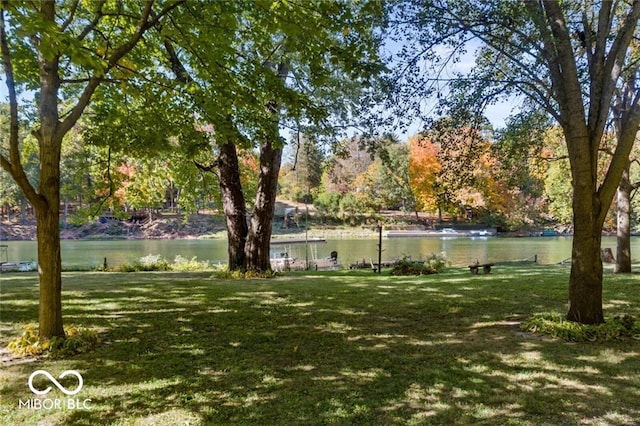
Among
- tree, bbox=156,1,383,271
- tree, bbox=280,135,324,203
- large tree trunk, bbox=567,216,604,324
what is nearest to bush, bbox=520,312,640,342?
large tree trunk, bbox=567,216,604,324

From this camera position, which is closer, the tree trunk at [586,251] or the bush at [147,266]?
the tree trunk at [586,251]

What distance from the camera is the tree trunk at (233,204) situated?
37.3 feet

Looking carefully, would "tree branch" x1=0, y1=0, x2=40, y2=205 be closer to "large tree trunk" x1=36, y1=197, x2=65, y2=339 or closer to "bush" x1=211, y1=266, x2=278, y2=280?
"large tree trunk" x1=36, y1=197, x2=65, y2=339

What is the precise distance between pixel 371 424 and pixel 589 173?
414cm

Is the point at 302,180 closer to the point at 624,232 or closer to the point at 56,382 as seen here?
the point at 624,232

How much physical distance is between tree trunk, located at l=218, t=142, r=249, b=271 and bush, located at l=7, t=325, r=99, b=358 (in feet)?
22.5

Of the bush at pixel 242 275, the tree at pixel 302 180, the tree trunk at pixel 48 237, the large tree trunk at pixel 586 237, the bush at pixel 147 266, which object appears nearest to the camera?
the tree trunk at pixel 48 237

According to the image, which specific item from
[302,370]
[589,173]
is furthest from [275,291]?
[589,173]

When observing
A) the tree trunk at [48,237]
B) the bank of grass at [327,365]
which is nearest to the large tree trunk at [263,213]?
the bank of grass at [327,365]

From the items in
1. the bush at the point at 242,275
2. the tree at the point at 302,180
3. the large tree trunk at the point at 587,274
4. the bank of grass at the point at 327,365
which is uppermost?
the tree at the point at 302,180

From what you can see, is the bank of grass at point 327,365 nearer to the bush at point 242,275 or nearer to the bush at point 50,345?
the bush at point 50,345

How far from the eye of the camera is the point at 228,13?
510cm

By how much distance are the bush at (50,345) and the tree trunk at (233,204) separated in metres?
6.86

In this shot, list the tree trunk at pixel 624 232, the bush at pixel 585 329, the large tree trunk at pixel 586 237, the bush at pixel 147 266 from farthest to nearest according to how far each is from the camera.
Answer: the bush at pixel 147 266 → the tree trunk at pixel 624 232 → the large tree trunk at pixel 586 237 → the bush at pixel 585 329
